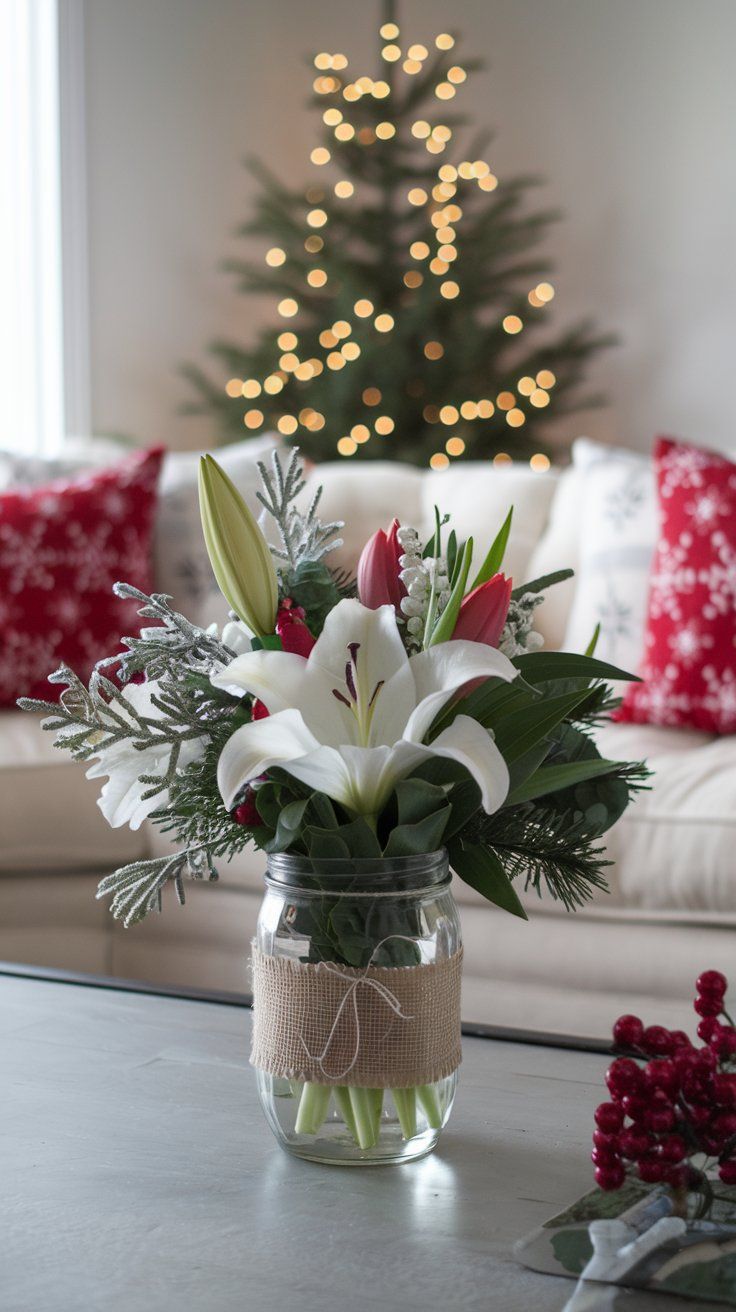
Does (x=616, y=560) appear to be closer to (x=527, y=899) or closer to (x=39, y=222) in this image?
(x=527, y=899)

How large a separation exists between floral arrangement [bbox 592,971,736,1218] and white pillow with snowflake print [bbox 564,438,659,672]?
139 centimetres

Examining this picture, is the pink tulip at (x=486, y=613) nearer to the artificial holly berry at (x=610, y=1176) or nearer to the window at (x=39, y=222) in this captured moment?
the artificial holly berry at (x=610, y=1176)

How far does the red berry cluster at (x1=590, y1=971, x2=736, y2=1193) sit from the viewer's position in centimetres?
68

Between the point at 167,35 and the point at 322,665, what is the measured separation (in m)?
3.42

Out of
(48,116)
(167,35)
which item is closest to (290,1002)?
(48,116)

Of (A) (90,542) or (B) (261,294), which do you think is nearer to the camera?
(A) (90,542)

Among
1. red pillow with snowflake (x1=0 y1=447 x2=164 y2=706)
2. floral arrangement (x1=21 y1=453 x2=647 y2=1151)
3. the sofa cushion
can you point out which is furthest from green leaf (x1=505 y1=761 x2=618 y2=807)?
red pillow with snowflake (x1=0 y1=447 x2=164 y2=706)

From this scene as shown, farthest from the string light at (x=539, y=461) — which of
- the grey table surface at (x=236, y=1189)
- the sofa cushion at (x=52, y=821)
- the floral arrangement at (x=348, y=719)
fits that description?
the floral arrangement at (x=348, y=719)

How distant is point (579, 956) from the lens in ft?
5.48

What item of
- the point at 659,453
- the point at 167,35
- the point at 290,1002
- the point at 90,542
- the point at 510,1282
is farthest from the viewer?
the point at 167,35

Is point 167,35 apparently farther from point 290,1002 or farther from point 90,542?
point 290,1002

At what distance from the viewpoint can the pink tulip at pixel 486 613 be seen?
0.70 m

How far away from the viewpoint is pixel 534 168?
3725 millimetres

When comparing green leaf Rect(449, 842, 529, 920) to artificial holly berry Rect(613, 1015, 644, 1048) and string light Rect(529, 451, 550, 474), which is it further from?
string light Rect(529, 451, 550, 474)
